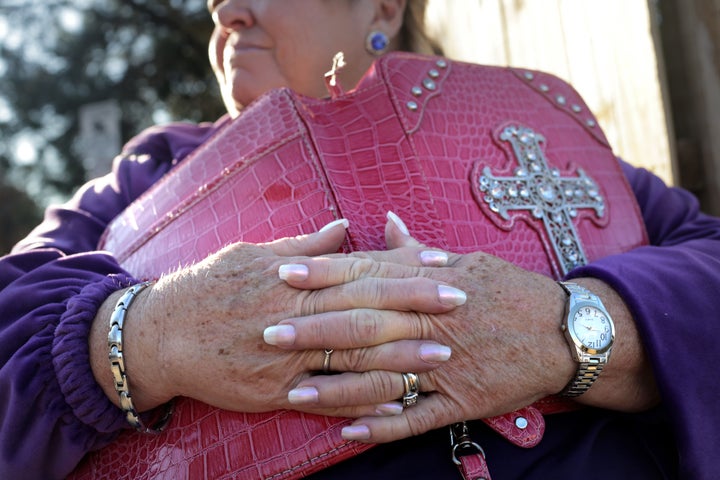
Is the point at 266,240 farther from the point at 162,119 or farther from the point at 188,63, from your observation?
the point at 162,119

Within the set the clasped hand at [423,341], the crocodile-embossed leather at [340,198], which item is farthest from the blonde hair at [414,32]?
the clasped hand at [423,341]

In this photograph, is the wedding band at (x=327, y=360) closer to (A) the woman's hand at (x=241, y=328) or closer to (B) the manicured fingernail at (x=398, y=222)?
(A) the woman's hand at (x=241, y=328)

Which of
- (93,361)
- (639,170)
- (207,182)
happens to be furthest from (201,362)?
(639,170)

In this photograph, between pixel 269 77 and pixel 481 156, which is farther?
pixel 269 77

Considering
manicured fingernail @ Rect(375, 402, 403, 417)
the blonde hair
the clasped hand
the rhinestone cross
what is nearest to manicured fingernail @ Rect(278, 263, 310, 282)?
the clasped hand

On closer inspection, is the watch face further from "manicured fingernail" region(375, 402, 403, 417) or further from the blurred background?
the blurred background

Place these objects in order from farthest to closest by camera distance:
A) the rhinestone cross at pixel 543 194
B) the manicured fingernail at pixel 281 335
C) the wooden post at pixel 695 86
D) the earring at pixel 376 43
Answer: the wooden post at pixel 695 86 < the earring at pixel 376 43 < the rhinestone cross at pixel 543 194 < the manicured fingernail at pixel 281 335

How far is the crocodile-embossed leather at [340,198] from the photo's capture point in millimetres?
1103

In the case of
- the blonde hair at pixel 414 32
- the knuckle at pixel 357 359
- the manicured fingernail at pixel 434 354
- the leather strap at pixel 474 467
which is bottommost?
the leather strap at pixel 474 467

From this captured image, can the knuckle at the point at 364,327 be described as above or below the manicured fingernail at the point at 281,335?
below

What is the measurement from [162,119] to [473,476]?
9291mm

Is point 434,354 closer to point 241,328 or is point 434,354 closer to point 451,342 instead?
point 451,342

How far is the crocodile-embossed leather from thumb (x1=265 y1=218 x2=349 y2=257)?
0.04 meters

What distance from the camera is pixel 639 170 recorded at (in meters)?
1.74
